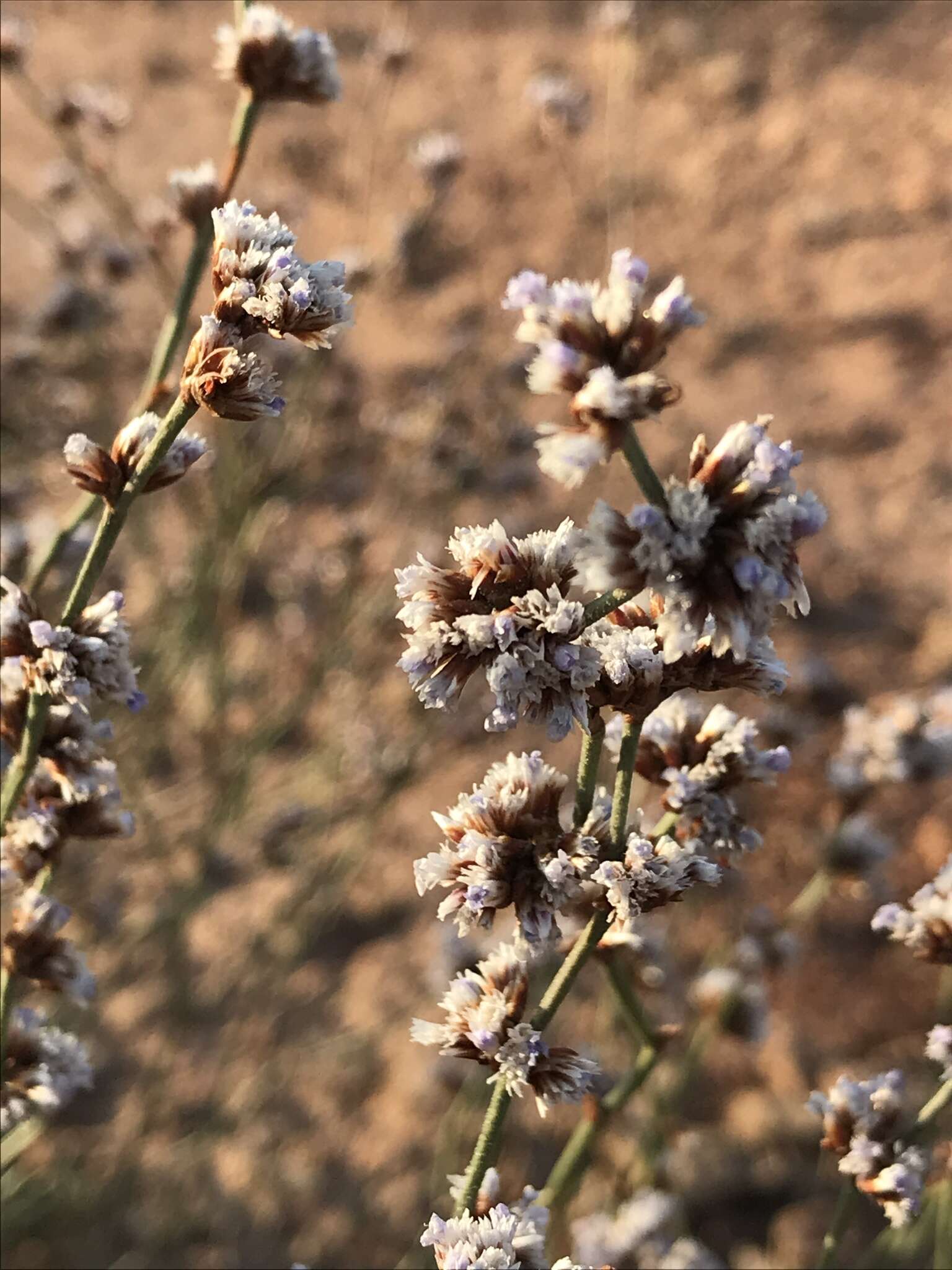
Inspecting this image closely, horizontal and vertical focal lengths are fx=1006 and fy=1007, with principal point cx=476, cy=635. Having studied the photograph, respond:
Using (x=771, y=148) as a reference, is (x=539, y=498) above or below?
below

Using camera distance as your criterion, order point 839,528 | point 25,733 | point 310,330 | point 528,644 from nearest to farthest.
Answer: point 528,644, point 310,330, point 25,733, point 839,528

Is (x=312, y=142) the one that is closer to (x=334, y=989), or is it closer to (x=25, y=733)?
(x=334, y=989)

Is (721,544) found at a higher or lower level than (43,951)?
higher

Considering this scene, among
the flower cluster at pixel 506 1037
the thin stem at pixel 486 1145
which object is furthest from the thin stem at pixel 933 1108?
the thin stem at pixel 486 1145

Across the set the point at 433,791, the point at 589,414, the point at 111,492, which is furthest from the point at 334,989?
the point at 589,414

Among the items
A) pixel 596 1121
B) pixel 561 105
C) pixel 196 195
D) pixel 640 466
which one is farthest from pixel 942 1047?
pixel 561 105

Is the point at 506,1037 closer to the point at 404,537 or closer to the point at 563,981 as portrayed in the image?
the point at 563,981

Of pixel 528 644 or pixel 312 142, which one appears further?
pixel 312 142
